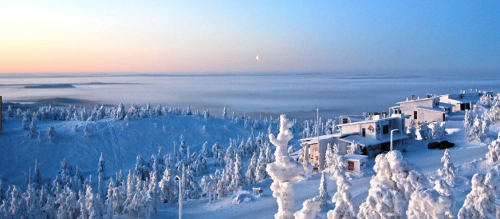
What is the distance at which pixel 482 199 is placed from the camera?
11.4 meters

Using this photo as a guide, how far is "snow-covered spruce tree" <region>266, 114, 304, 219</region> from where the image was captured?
8906 mm

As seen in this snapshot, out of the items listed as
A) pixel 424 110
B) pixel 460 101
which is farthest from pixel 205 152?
pixel 460 101

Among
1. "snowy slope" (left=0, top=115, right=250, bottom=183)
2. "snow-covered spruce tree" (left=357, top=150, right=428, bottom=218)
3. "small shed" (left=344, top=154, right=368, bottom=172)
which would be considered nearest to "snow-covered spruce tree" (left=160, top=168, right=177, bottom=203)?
"small shed" (left=344, top=154, right=368, bottom=172)

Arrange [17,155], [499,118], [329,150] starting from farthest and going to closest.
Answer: [17,155], [499,118], [329,150]

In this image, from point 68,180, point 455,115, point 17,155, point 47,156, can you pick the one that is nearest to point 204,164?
point 68,180

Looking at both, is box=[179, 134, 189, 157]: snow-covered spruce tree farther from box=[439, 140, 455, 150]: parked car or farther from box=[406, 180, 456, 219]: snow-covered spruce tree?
box=[406, 180, 456, 219]: snow-covered spruce tree

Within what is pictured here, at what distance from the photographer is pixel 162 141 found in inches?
2771

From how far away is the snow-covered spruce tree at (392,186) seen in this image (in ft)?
34.9

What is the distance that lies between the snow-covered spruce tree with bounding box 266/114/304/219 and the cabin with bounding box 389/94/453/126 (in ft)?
138

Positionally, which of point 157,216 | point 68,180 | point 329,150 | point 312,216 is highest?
point 312,216

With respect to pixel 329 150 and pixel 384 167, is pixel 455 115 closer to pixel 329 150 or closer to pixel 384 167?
pixel 329 150

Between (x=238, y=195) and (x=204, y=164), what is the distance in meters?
27.8

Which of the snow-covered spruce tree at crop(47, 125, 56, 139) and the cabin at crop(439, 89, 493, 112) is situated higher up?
the cabin at crop(439, 89, 493, 112)

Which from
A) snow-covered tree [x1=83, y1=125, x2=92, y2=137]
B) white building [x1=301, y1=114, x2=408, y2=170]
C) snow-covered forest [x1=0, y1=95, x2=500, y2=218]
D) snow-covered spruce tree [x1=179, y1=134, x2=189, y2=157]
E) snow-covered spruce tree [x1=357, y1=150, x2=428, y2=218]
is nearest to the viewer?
snow-covered spruce tree [x1=357, y1=150, x2=428, y2=218]
